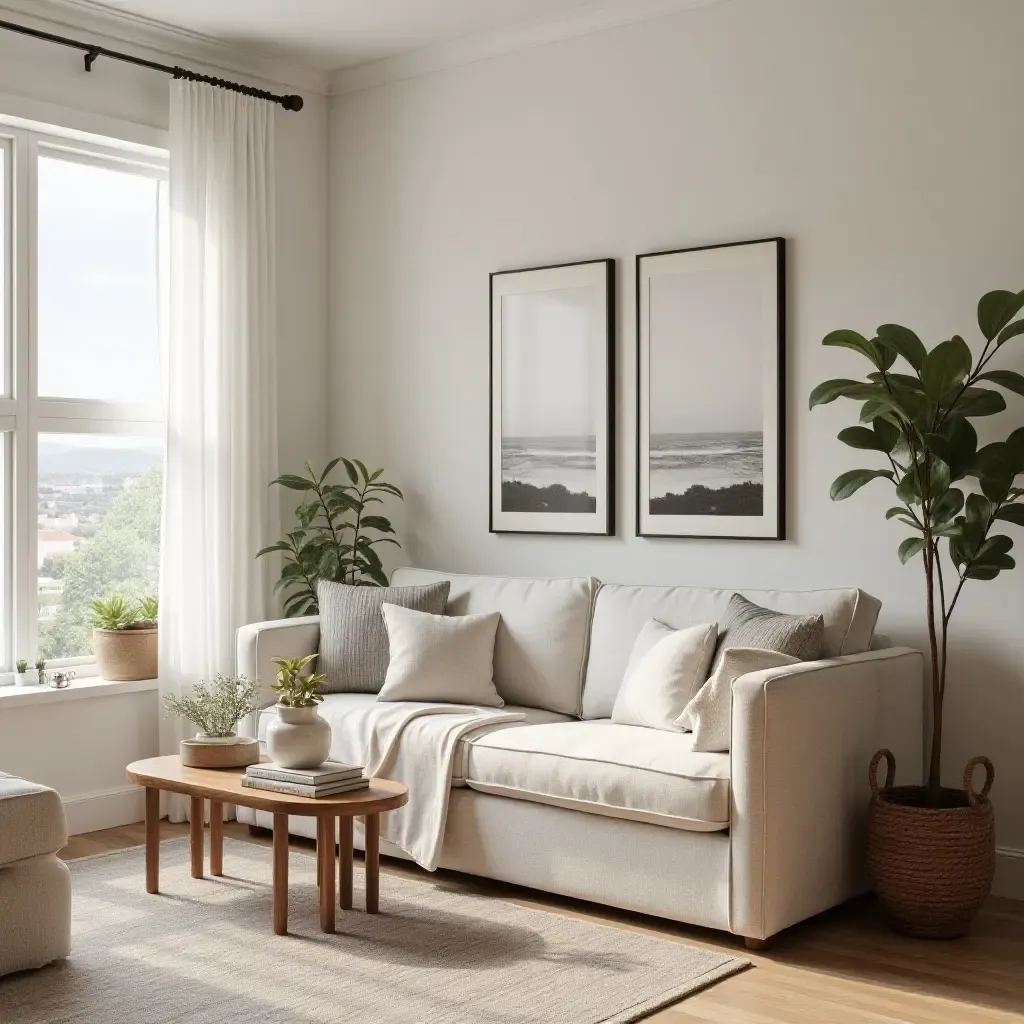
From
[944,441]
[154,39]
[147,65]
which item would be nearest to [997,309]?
[944,441]

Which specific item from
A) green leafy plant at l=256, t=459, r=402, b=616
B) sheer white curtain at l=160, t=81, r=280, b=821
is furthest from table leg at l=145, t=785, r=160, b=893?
green leafy plant at l=256, t=459, r=402, b=616

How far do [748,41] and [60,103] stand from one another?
2.44 meters

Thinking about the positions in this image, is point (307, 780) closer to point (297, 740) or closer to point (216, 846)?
point (297, 740)

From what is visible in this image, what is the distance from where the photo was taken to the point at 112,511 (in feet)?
16.5

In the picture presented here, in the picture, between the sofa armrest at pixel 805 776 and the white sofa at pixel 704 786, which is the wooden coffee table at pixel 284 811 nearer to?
the white sofa at pixel 704 786

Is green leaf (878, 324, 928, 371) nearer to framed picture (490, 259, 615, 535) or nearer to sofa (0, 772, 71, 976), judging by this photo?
framed picture (490, 259, 615, 535)

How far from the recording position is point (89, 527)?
4969mm

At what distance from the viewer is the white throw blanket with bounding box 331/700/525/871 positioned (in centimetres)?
394

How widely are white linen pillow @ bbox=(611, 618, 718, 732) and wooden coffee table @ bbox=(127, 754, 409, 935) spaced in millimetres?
798

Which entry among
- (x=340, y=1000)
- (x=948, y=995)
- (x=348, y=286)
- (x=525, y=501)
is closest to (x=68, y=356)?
(x=348, y=286)

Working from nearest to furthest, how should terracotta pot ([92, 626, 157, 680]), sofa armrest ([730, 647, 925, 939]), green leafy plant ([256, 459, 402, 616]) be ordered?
sofa armrest ([730, 647, 925, 939])
terracotta pot ([92, 626, 157, 680])
green leafy plant ([256, 459, 402, 616])

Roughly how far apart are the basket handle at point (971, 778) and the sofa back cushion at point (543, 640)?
51.7 inches

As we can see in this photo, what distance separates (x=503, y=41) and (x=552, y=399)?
4.63 ft

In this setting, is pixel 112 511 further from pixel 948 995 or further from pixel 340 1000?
pixel 948 995
